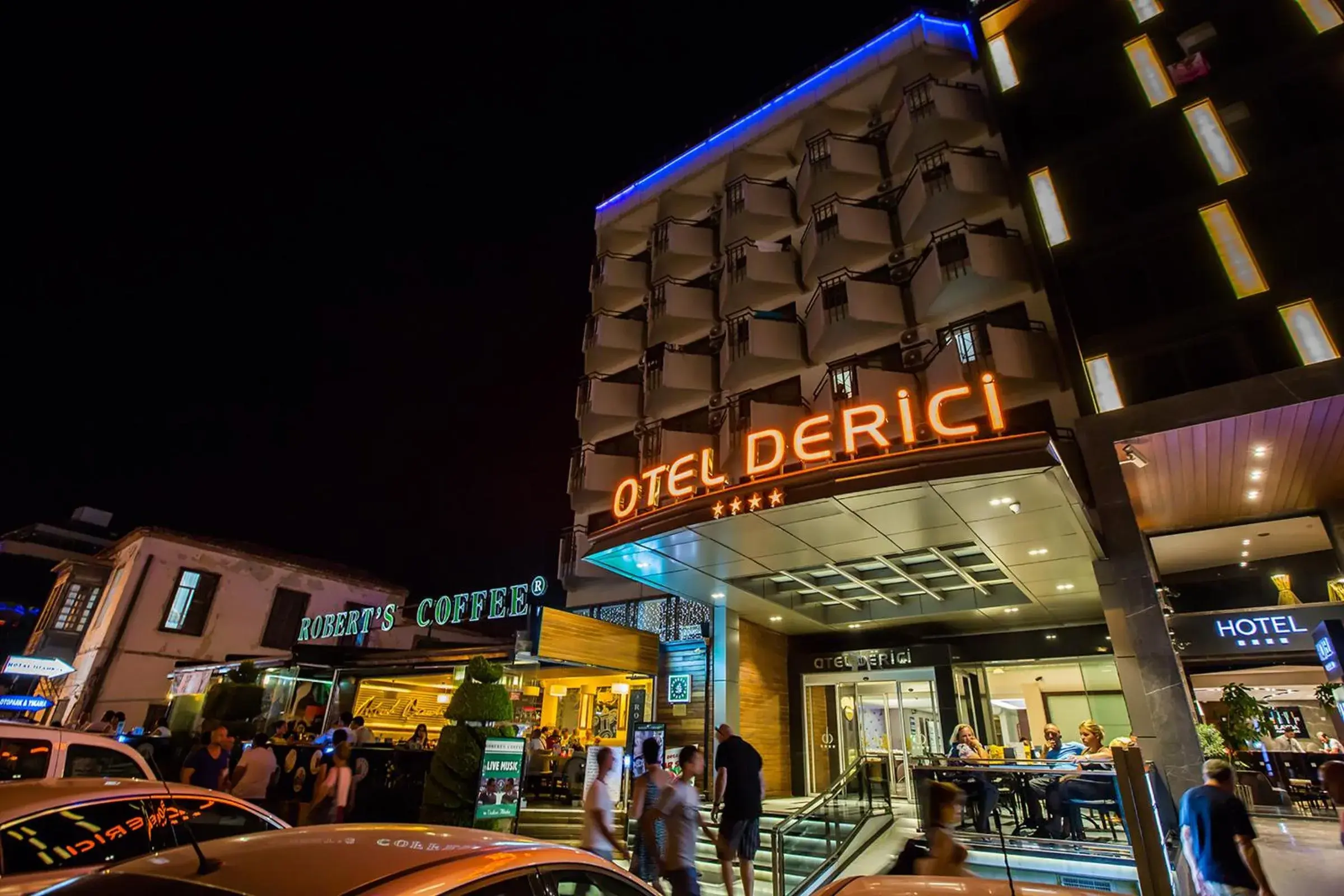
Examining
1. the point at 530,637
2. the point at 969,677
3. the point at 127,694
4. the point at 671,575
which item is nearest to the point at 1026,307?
the point at 969,677

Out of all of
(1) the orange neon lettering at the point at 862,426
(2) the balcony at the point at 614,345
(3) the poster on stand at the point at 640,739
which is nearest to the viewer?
(1) the orange neon lettering at the point at 862,426

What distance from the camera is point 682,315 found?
67.6ft

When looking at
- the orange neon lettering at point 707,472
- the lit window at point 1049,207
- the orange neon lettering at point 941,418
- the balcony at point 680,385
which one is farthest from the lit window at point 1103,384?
the balcony at point 680,385

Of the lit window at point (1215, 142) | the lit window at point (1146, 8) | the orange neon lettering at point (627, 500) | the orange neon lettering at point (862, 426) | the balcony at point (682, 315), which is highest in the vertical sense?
the lit window at point (1146, 8)

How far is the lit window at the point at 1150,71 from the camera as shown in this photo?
14.0m

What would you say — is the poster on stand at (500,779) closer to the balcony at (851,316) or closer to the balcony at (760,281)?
the balcony at (851,316)

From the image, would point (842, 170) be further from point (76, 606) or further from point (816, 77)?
point (76, 606)

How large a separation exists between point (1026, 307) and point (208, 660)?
1144 inches

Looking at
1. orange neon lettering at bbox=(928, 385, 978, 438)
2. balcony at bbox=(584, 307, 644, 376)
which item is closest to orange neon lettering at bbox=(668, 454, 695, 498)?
orange neon lettering at bbox=(928, 385, 978, 438)

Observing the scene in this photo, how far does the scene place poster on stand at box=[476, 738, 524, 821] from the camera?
972 cm

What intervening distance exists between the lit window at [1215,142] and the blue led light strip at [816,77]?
21.4 feet

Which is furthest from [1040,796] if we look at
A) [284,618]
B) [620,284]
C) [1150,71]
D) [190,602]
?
[190,602]

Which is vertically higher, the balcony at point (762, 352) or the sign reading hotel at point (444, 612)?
the balcony at point (762, 352)

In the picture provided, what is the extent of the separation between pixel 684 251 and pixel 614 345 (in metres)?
3.88
